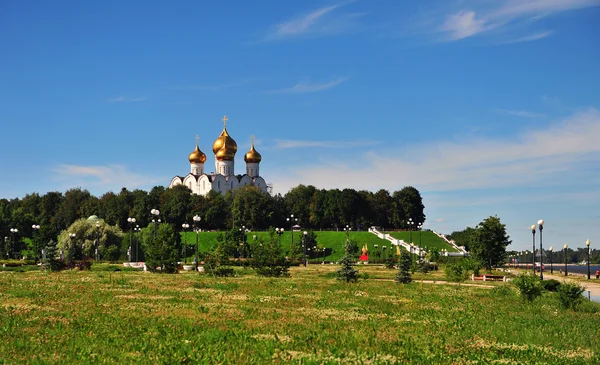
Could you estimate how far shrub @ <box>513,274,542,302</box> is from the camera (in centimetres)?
2764

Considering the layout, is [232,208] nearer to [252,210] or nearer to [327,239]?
[252,210]

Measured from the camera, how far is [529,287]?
90.7ft

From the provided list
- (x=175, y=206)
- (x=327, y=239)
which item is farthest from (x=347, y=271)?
(x=175, y=206)

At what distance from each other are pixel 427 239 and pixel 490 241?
50.3m

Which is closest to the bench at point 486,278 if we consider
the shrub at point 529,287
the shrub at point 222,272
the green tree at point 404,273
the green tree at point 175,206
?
the green tree at point 404,273

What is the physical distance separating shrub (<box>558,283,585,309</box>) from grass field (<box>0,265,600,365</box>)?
780 mm

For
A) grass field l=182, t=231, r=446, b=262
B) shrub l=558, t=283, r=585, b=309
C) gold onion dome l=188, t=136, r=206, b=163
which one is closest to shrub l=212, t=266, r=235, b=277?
shrub l=558, t=283, r=585, b=309

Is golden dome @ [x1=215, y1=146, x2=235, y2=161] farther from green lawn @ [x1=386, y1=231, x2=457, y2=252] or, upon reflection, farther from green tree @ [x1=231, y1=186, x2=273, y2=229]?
green lawn @ [x1=386, y1=231, x2=457, y2=252]

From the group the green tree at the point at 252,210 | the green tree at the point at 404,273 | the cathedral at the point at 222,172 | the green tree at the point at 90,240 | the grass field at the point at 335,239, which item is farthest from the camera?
the cathedral at the point at 222,172

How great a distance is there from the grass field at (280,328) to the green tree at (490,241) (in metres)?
24.1

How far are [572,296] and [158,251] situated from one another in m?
27.7

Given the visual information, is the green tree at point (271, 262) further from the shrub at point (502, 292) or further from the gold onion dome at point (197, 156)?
the gold onion dome at point (197, 156)

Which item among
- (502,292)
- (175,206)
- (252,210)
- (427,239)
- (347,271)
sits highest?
(175,206)

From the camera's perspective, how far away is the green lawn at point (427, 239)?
9715 cm
